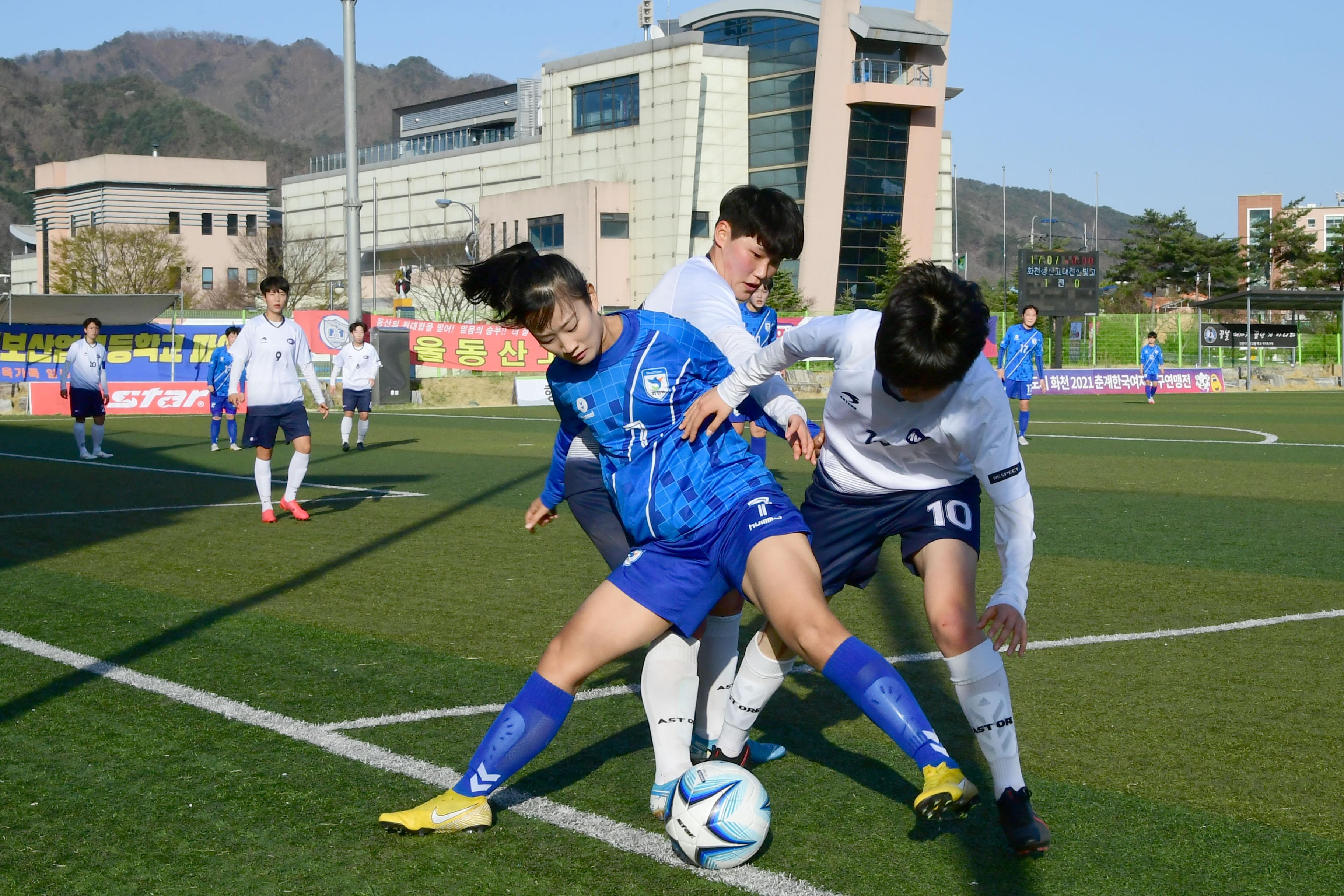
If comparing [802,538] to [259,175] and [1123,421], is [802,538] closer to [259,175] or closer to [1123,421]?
[1123,421]

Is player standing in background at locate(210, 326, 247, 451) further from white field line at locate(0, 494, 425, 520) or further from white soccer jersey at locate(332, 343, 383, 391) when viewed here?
white field line at locate(0, 494, 425, 520)

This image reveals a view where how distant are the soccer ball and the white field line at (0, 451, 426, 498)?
393 inches

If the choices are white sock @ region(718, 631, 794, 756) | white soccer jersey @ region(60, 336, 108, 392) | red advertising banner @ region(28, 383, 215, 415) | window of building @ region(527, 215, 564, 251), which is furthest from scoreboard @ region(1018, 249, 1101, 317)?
white sock @ region(718, 631, 794, 756)

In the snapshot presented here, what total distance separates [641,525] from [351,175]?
1012 inches

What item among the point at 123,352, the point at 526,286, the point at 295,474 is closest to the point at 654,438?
the point at 526,286

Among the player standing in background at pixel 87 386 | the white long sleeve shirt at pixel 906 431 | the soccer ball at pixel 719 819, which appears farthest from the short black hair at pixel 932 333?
the player standing in background at pixel 87 386

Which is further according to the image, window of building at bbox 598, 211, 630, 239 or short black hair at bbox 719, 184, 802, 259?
window of building at bbox 598, 211, 630, 239

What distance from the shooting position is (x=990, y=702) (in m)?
3.77

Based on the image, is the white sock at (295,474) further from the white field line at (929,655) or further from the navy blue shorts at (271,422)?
the white field line at (929,655)

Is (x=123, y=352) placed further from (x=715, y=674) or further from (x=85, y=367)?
(x=715, y=674)

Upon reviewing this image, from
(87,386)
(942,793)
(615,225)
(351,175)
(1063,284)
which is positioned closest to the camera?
(942,793)

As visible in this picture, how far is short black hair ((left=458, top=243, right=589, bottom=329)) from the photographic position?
3607mm

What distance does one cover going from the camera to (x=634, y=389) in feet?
12.2

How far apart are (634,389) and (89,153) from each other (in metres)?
202
